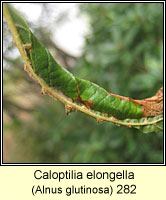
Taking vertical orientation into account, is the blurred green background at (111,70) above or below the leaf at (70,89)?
above

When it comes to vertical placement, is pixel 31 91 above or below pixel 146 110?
above

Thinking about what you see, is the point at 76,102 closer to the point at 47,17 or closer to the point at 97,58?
the point at 97,58

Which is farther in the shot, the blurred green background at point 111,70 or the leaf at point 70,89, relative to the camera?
the blurred green background at point 111,70

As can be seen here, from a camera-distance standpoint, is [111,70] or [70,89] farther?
[111,70]

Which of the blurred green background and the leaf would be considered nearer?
the leaf

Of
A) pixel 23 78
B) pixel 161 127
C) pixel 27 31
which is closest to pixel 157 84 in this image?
pixel 161 127

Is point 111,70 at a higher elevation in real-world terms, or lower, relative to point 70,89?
higher

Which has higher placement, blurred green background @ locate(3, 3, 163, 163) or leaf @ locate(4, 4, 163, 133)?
blurred green background @ locate(3, 3, 163, 163)

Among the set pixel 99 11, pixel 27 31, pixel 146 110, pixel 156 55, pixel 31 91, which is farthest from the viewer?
pixel 31 91
